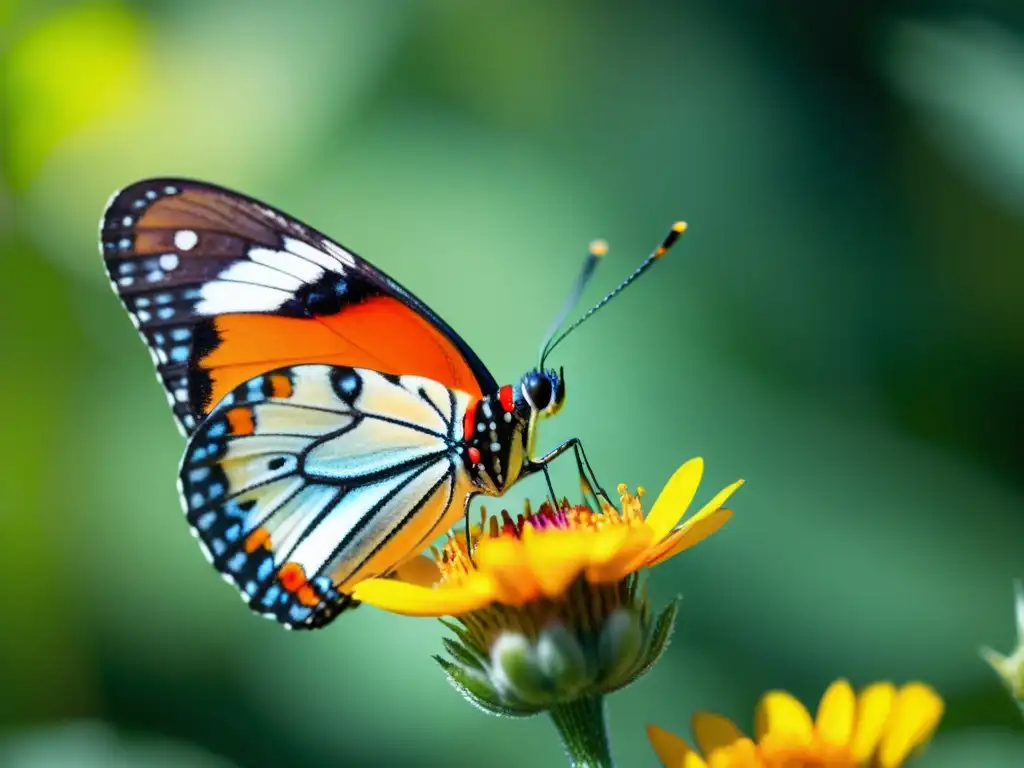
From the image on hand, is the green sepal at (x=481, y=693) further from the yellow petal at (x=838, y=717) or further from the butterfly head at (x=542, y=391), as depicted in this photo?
the butterfly head at (x=542, y=391)

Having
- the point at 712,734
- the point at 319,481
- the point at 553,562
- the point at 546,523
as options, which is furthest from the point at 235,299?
the point at 712,734

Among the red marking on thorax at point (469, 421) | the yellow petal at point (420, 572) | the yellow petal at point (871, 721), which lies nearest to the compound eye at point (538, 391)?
the red marking on thorax at point (469, 421)

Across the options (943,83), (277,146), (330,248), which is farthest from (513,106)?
(330,248)

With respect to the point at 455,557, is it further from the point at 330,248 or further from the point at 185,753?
the point at 185,753

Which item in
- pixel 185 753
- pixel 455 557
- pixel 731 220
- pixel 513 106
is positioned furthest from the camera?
pixel 513 106

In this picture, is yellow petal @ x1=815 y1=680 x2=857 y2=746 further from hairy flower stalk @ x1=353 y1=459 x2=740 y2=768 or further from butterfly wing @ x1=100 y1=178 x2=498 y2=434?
butterfly wing @ x1=100 y1=178 x2=498 y2=434

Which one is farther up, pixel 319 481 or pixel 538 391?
pixel 538 391

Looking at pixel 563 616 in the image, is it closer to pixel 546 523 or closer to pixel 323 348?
pixel 546 523
